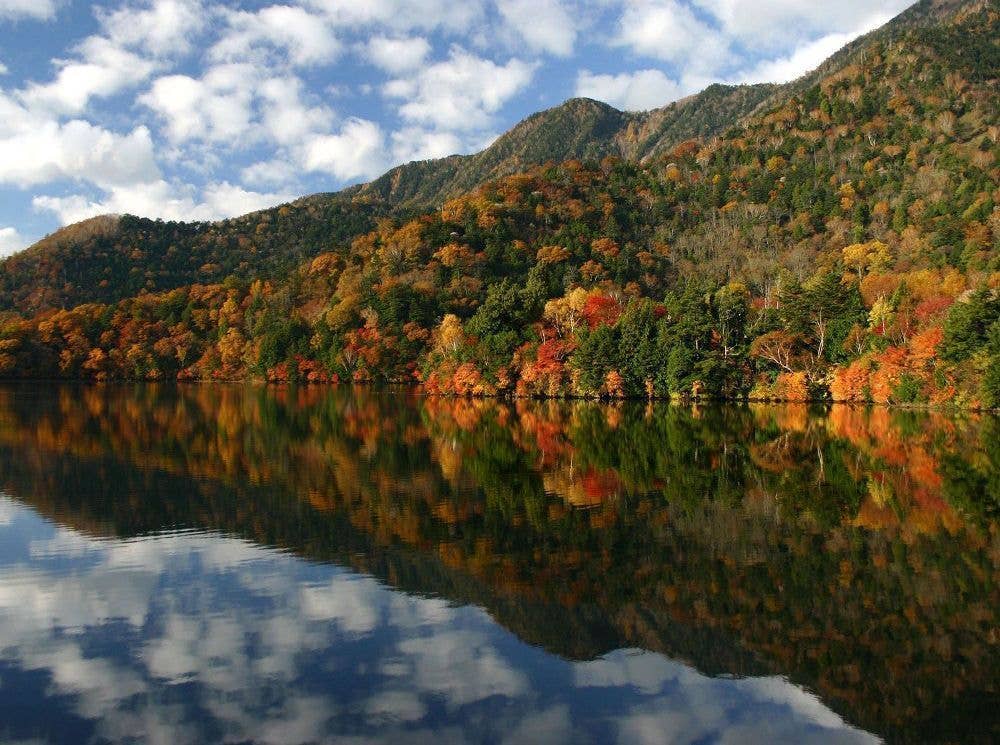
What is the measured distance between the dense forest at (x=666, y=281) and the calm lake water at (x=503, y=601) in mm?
35498

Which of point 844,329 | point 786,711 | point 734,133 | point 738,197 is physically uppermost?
point 734,133

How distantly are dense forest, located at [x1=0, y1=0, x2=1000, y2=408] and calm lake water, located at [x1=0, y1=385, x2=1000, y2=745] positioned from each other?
116 feet

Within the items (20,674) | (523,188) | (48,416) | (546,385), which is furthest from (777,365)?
(523,188)

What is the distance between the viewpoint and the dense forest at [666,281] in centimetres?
6144

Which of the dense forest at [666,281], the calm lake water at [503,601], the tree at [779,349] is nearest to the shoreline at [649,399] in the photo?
the dense forest at [666,281]

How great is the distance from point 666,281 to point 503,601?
97.9 meters

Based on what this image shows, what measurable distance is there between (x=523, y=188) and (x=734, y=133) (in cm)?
4310

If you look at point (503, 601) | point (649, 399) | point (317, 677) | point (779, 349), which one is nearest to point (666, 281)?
point (649, 399)

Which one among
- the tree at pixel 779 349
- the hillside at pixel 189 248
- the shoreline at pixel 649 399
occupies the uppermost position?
the hillside at pixel 189 248

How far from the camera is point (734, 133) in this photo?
14462 centimetres

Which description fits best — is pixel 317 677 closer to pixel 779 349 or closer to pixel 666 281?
pixel 779 349

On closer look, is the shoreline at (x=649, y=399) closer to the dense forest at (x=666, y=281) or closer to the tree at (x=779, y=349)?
the dense forest at (x=666, y=281)

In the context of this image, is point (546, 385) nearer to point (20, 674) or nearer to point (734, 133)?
point (20, 674)

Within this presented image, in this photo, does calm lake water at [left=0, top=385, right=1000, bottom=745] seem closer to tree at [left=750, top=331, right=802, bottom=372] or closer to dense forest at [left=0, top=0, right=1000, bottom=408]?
tree at [left=750, top=331, right=802, bottom=372]
